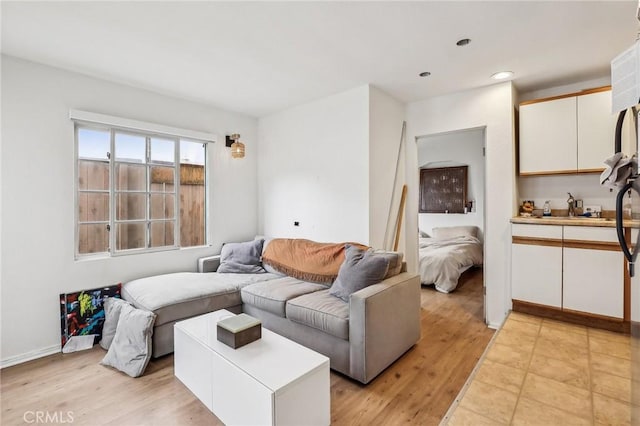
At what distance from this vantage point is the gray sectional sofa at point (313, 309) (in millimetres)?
2113

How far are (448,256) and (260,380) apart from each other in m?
3.69

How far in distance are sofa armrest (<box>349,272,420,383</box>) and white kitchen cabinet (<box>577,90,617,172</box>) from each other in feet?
6.67

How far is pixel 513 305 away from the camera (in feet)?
9.93

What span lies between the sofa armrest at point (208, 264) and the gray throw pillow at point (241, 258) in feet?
0.31

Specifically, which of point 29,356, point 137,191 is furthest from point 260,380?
point 137,191

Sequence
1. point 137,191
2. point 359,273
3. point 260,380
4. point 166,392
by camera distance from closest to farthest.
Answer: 1. point 260,380
2. point 166,392
3. point 359,273
4. point 137,191

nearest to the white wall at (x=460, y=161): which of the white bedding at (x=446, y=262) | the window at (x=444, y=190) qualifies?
the window at (x=444, y=190)

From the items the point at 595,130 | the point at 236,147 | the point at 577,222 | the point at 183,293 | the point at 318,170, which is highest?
the point at 236,147

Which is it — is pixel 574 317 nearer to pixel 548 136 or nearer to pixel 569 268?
pixel 569 268

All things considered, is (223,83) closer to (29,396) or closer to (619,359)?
(29,396)

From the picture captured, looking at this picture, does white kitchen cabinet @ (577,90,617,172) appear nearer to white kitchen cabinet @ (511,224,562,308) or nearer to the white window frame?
white kitchen cabinet @ (511,224,562,308)

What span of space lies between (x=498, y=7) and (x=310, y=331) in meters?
2.64

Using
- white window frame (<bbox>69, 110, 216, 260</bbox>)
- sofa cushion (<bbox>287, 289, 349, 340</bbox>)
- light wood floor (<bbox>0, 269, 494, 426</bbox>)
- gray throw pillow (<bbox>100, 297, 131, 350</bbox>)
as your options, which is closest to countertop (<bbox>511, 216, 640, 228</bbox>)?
light wood floor (<bbox>0, 269, 494, 426</bbox>)

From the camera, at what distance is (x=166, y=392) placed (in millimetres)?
2051
